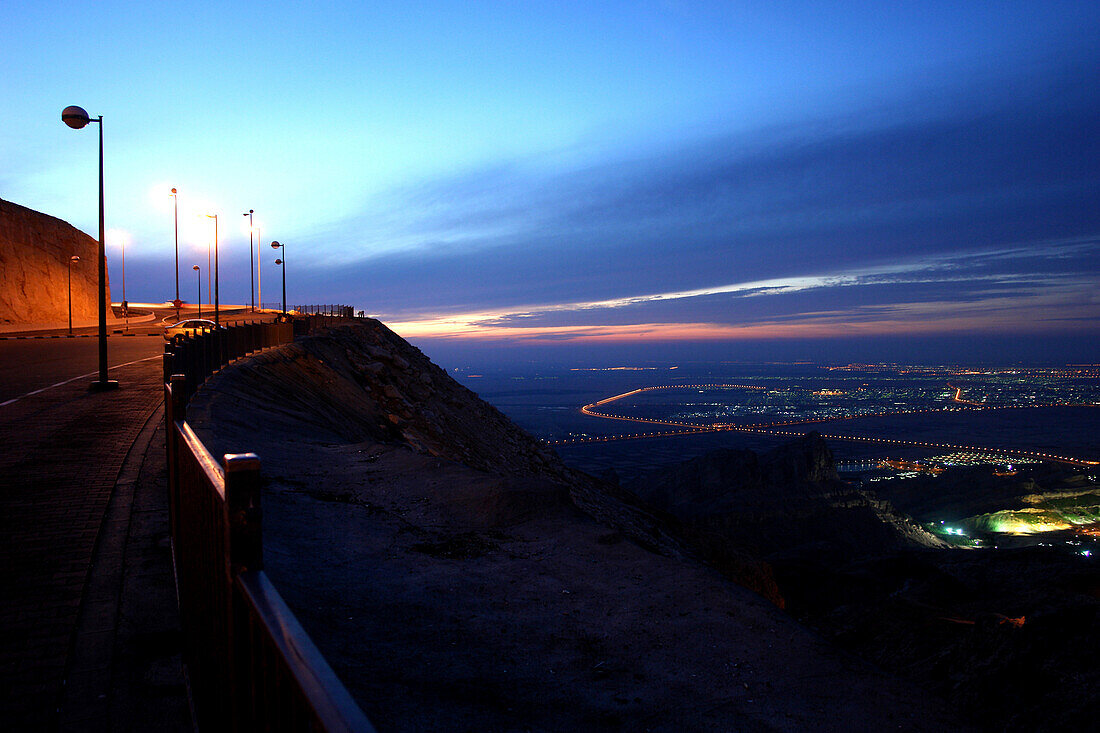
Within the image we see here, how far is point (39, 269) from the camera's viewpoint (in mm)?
54688

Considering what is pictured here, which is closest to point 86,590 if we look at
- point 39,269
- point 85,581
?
point 85,581

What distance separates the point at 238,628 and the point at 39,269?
6896 cm

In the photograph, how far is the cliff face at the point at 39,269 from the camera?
51188 mm

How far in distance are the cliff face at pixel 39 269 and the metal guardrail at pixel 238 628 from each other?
60.9 meters

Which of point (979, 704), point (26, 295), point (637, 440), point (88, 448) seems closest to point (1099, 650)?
point (979, 704)

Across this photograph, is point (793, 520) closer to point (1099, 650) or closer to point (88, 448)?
point (1099, 650)

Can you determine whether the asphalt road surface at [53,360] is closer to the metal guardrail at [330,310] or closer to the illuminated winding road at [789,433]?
the metal guardrail at [330,310]

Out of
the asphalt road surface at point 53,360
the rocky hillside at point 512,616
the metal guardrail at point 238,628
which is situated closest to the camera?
the metal guardrail at point 238,628

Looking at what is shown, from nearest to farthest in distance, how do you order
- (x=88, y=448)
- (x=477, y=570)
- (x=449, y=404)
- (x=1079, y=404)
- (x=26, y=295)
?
(x=477, y=570), (x=88, y=448), (x=449, y=404), (x=26, y=295), (x=1079, y=404)

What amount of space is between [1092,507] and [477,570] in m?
65.6

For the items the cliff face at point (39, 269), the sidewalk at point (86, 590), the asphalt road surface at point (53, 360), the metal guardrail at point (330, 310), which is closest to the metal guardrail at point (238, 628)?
the sidewalk at point (86, 590)

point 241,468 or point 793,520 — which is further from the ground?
point 241,468

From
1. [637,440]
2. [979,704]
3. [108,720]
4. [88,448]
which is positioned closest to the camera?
[108,720]

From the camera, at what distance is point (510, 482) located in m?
10.8
